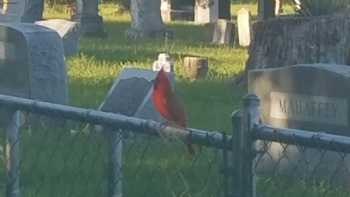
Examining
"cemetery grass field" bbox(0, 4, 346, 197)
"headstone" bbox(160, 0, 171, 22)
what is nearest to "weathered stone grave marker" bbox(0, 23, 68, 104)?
"cemetery grass field" bbox(0, 4, 346, 197)

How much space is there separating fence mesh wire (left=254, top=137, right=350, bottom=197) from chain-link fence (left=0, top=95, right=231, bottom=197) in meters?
0.46

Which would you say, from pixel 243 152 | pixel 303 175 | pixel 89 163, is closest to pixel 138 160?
pixel 89 163

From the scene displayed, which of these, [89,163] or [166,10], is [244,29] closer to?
[166,10]

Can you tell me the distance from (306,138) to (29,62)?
7.14m

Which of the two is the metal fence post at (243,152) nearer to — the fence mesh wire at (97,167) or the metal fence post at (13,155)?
the metal fence post at (13,155)

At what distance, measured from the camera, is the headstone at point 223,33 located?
90.4 ft

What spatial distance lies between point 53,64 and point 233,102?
125 inches

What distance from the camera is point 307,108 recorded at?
948cm

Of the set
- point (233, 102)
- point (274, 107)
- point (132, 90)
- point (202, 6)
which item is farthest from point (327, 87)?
point (202, 6)

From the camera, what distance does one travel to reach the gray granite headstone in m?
10.9

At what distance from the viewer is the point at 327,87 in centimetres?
940

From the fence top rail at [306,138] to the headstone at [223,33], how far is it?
73.4 ft

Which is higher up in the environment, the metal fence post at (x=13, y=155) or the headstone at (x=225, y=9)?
the metal fence post at (x=13, y=155)

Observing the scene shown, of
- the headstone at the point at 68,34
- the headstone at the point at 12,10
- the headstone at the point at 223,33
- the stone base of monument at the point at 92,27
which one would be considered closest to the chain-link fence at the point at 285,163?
the headstone at the point at 68,34
